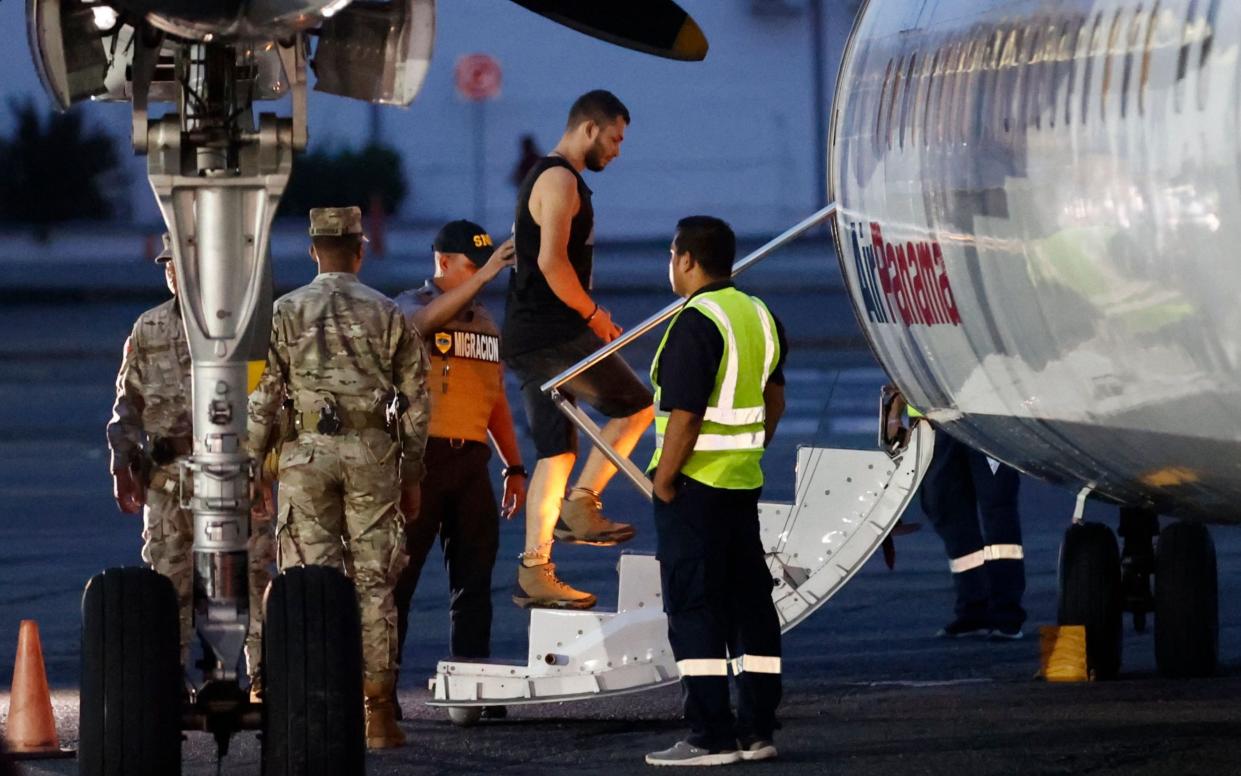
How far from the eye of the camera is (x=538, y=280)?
9539 mm

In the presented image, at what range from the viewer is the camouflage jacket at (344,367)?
8477 mm

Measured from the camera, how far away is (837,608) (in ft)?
39.8

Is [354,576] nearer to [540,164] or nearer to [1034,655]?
[540,164]

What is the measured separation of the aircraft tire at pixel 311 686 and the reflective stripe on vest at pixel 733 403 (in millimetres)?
1702

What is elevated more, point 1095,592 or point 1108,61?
point 1108,61

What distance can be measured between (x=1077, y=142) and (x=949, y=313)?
1.26 m

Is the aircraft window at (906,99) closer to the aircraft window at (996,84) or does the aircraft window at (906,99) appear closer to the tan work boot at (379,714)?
the aircraft window at (996,84)

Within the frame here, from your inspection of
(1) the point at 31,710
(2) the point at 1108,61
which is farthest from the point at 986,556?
(1) the point at 31,710

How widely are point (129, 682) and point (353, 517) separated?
76.5 inches

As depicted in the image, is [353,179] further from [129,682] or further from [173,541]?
[129,682]

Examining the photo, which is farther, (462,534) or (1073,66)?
(462,534)

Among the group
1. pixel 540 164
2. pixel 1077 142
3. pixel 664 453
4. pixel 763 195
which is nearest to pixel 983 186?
pixel 1077 142

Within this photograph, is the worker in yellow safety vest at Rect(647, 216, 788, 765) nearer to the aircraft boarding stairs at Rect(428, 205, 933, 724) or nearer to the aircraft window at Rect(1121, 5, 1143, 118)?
the aircraft boarding stairs at Rect(428, 205, 933, 724)

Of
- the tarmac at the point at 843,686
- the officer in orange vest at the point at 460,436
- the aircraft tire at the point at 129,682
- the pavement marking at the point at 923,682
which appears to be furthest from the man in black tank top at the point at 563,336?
the aircraft tire at the point at 129,682
